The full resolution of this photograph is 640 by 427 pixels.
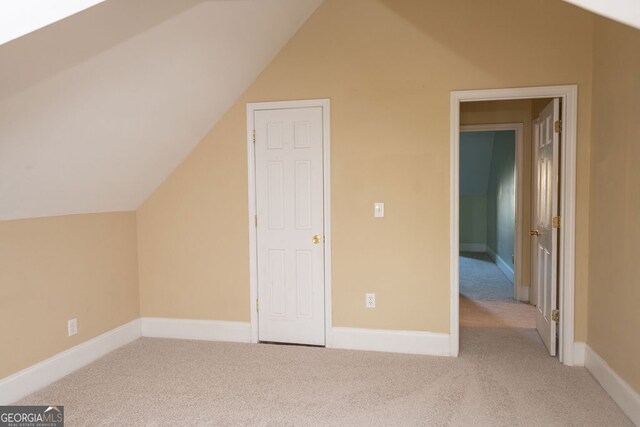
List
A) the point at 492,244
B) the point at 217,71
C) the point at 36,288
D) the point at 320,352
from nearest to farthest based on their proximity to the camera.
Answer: the point at 36,288 → the point at 217,71 → the point at 320,352 → the point at 492,244

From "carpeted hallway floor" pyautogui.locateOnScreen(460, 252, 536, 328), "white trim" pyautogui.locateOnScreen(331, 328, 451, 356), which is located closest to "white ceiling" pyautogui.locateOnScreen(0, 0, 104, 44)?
"white trim" pyautogui.locateOnScreen(331, 328, 451, 356)

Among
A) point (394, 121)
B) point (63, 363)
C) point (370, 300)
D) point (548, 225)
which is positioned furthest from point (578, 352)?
point (63, 363)

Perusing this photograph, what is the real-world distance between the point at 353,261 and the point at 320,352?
2.60 feet

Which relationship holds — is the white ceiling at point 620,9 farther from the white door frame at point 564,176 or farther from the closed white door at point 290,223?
the closed white door at point 290,223

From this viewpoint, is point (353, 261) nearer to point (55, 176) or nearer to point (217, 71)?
point (217, 71)

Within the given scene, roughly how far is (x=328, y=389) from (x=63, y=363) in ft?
6.40

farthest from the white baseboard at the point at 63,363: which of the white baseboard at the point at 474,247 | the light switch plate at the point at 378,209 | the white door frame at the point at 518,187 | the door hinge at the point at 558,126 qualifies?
the white baseboard at the point at 474,247

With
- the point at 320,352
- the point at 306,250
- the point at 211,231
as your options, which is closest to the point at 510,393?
the point at 320,352

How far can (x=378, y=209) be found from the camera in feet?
10.8

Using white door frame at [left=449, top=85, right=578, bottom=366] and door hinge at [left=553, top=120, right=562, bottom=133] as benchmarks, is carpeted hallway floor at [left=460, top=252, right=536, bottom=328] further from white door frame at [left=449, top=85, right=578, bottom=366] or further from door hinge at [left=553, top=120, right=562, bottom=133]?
door hinge at [left=553, top=120, right=562, bottom=133]

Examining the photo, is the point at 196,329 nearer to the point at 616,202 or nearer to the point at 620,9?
the point at 616,202

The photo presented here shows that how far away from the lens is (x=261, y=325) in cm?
356

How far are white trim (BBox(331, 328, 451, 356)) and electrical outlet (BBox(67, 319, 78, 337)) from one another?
201cm

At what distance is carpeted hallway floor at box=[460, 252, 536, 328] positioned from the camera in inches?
160
